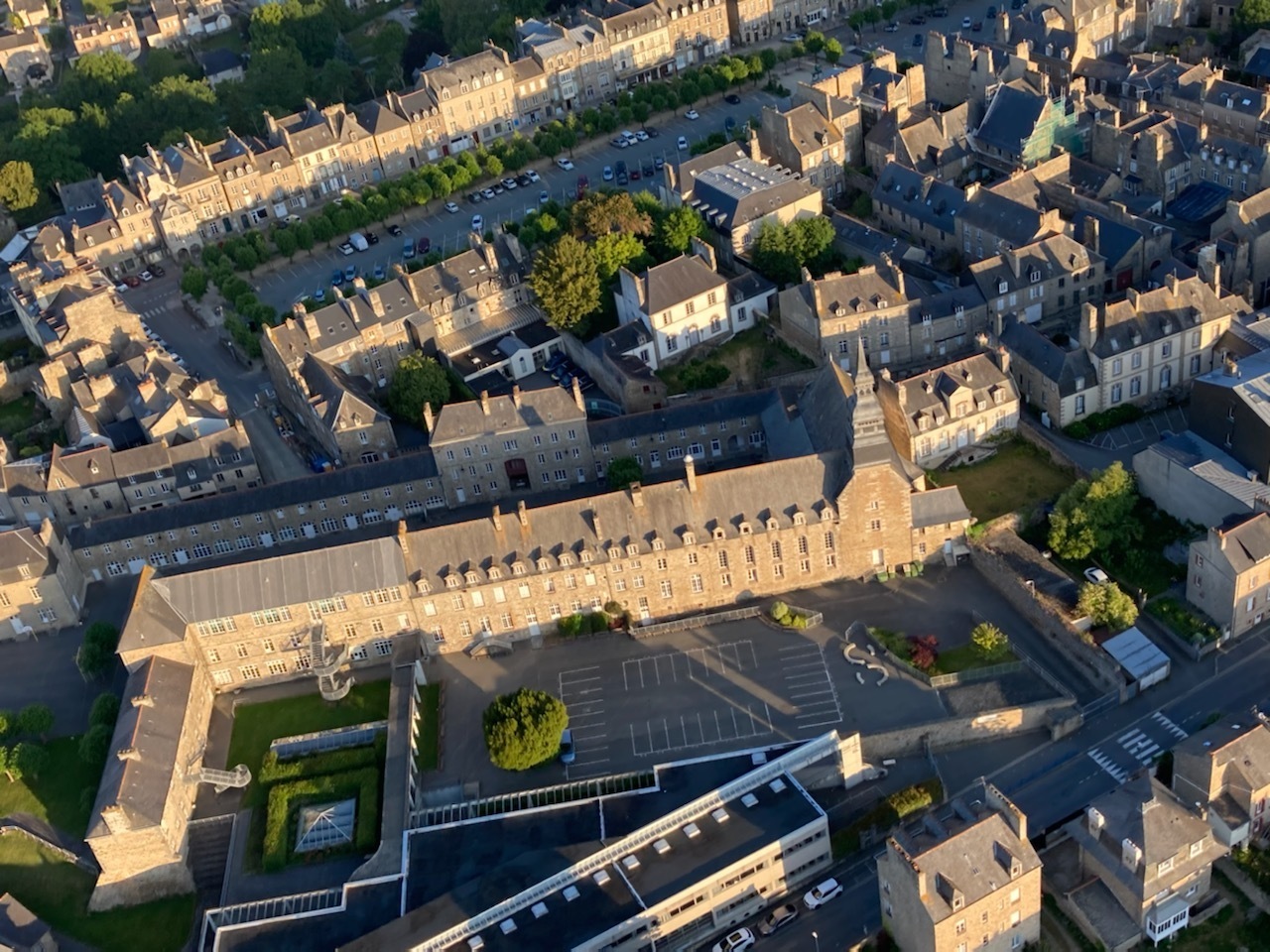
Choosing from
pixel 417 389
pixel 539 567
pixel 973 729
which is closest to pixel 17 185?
pixel 417 389

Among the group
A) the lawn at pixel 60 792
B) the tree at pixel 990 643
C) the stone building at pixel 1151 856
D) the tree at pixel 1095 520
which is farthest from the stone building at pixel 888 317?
the lawn at pixel 60 792

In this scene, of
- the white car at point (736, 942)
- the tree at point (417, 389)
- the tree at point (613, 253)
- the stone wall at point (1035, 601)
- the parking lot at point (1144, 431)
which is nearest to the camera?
→ the white car at point (736, 942)

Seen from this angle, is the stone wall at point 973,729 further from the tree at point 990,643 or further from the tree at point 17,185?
the tree at point 17,185

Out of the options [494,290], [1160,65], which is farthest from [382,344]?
[1160,65]

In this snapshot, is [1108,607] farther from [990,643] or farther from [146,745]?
[146,745]

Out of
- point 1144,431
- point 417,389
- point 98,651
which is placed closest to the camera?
point 98,651

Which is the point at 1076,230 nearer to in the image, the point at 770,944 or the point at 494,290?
the point at 494,290

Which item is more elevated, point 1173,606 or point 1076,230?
point 1076,230
